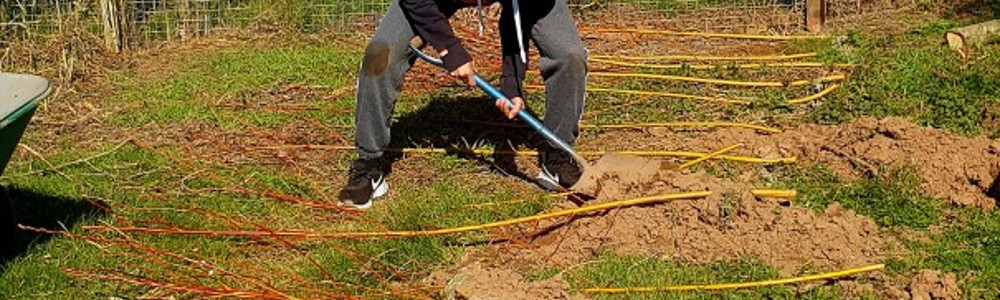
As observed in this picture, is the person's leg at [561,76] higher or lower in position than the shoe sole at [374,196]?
higher

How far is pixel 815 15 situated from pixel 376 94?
13.0 ft

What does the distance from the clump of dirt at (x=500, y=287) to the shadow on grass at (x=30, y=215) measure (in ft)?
5.57

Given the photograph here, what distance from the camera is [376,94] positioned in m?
5.32

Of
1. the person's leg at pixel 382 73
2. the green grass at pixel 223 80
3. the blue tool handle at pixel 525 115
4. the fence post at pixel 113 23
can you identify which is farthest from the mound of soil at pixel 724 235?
the fence post at pixel 113 23

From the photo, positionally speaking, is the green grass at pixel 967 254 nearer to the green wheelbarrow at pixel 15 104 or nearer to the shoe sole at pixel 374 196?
the shoe sole at pixel 374 196

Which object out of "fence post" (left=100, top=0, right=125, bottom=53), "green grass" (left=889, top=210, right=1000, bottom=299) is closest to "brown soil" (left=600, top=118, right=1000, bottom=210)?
"green grass" (left=889, top=210, right=1000, bottom=299)

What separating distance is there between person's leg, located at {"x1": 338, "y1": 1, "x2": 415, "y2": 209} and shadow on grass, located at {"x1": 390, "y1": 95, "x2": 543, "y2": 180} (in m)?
0.60

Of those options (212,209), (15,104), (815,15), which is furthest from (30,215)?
(815,15)

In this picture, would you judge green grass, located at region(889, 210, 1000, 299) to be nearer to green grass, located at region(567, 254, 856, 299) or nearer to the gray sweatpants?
green grass, located at region(567, 254, 856, 299)

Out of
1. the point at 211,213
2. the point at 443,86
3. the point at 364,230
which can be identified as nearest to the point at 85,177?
the point at 211,213

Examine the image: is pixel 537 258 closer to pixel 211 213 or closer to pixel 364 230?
pixel 364 230

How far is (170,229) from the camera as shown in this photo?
520cm

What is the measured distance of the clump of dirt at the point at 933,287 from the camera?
14.2ft

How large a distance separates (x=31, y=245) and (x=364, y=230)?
126 cm
